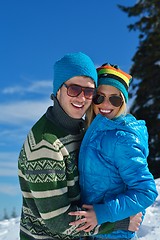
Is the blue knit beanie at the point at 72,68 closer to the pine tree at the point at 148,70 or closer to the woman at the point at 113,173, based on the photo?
the woman at the point at 113,173

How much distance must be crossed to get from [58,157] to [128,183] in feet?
→ 1.50

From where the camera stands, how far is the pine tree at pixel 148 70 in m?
14.7

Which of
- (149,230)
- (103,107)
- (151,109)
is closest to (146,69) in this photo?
(151,109)

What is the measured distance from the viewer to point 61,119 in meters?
2.39

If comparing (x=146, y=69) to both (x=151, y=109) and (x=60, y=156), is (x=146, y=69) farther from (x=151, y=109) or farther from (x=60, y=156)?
(x=60, y=156)

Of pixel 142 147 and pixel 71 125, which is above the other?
pixel 71 125

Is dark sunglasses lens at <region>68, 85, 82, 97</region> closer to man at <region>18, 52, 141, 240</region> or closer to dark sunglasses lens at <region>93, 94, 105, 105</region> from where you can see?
man at <region>18, 52, 141, 240</region>

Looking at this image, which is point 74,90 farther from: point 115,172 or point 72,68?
point 115,172

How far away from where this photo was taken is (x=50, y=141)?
7.36 ft

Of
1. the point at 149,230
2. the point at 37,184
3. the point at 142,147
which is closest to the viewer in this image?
the point at 37,184

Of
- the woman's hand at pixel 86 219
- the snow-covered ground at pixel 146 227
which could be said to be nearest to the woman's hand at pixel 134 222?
the woman's hand at pixel 86 219

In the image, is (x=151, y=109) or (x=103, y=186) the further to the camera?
(x=151, y=109)

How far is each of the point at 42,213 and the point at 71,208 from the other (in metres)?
0.17

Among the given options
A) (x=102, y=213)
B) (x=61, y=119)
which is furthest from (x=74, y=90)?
(x=102, y=213)
